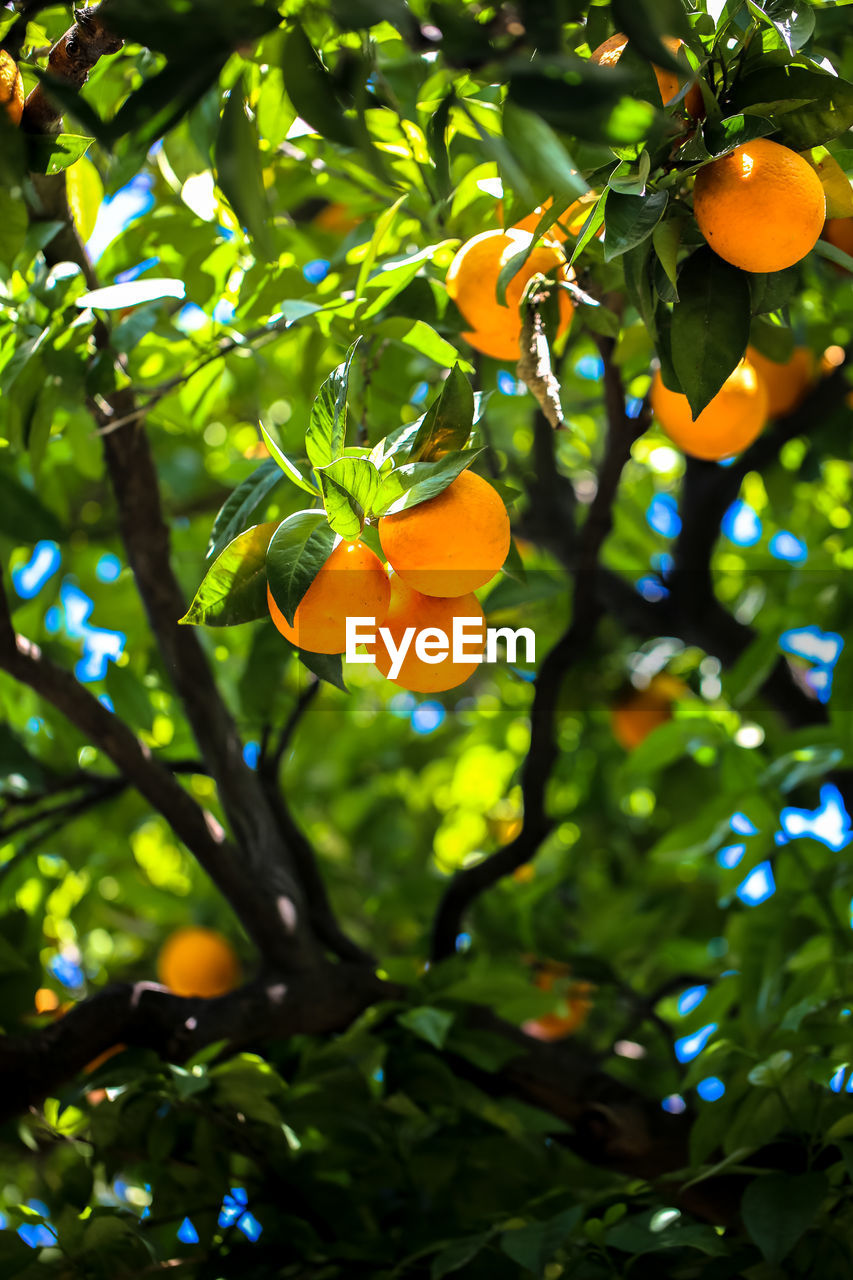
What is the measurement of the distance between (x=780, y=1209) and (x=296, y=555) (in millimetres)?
653

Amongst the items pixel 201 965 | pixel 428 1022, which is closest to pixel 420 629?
pixel 428 1022

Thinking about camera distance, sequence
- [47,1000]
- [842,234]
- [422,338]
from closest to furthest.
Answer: [422,338], [842,234], [47,1000]

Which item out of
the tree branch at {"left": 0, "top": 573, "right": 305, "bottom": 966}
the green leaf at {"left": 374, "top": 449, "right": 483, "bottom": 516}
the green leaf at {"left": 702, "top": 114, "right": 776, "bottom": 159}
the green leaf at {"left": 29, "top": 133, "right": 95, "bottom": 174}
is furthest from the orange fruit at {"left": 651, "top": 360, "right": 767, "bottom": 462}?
the tree branch at {"left": 0, "top": 573, "right": 305, "bottom": 966}

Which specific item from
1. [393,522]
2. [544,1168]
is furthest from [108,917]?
[393,522]

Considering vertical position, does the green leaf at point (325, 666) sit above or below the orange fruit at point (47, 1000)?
above

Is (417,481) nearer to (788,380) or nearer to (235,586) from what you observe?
(235,586)

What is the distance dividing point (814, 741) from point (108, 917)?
1297mm

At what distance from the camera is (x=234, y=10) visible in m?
0.42

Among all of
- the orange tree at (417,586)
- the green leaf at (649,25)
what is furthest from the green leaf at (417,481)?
the green leaf at (649,25)

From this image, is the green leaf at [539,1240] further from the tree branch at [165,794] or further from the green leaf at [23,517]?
the green leaf at [23,517]

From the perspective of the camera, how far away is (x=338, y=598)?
1.96 ft

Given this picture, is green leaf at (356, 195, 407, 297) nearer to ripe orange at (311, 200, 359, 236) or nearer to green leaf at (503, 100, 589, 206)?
green leaf at (503, 100, 589, 206)

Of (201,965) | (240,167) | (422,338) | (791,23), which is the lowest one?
(201,965)

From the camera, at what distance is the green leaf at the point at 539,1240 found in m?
0.80
